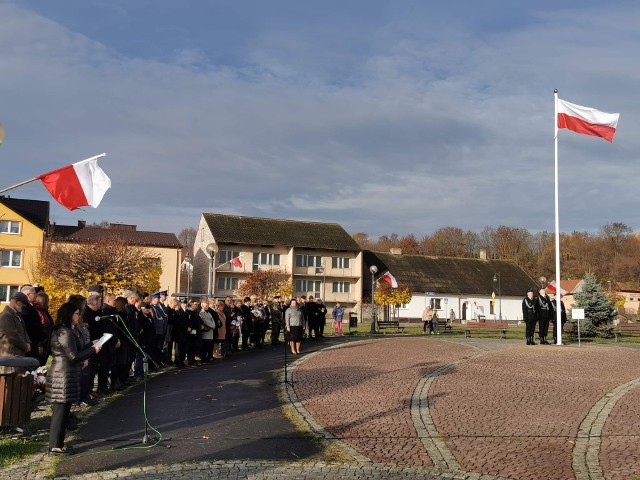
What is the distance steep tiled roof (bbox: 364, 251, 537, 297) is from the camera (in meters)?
72.8

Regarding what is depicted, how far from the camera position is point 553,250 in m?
88.8

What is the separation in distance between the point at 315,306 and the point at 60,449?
19.5 metres

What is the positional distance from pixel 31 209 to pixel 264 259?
72.9 feet

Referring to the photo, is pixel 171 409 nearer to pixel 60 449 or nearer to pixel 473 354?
pixel 60 449

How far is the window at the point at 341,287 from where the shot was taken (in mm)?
Answer: 71625

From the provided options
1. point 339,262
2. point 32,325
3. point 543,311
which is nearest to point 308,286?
point 339,262


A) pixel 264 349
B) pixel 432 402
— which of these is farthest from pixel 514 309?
pixel 432 402

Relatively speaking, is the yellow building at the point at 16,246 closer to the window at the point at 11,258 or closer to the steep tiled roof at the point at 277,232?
the window at the point at 11,258

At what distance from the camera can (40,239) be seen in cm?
5797

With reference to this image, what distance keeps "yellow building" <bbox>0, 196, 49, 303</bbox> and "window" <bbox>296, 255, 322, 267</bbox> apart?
81.0 feet

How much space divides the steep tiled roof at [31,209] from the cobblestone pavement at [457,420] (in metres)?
48.6

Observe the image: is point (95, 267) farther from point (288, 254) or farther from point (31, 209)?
point (288, 254)

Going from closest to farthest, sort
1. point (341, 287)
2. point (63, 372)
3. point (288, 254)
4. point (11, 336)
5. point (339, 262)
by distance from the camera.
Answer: point (63, 372) → point (11, 336) → point (288, 254) → point (341, 287) → point (339, 262)

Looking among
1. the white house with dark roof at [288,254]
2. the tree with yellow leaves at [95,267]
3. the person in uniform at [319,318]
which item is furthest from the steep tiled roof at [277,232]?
the person in uniform at [319,318]
